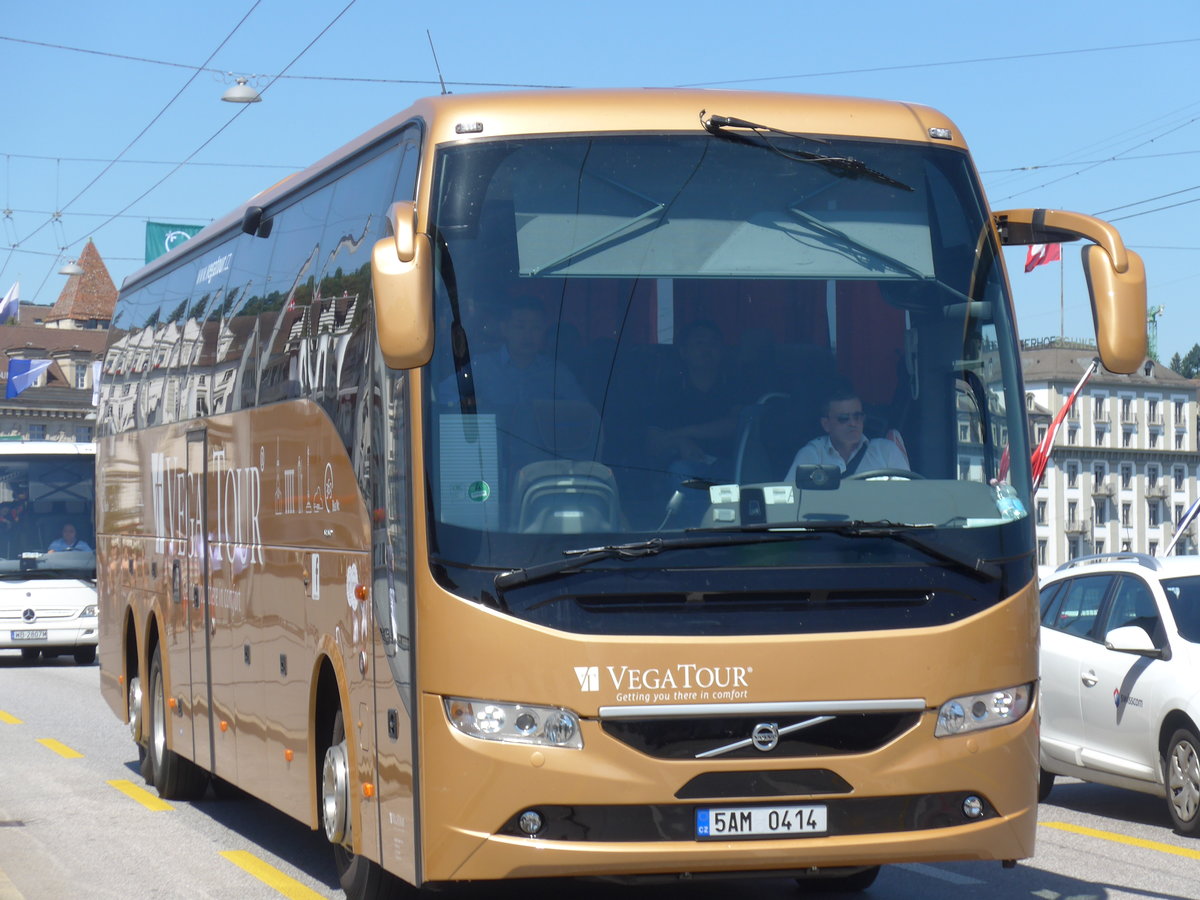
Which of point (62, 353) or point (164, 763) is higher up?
point (62, 353)

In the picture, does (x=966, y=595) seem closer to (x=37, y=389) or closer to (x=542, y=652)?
(x=542, y=652)

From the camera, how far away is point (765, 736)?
A: 22.7 feet

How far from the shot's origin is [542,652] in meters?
6.79

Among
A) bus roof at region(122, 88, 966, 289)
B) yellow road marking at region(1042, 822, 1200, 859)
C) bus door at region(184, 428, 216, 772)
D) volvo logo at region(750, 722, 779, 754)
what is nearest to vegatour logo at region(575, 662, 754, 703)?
volvo logo at region(750, 722, 779, 754)

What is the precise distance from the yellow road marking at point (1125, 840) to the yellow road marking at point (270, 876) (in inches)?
180

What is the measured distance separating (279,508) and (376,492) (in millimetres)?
1956

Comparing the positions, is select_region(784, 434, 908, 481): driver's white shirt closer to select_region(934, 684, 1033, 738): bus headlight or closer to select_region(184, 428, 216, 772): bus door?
select_region(934, 684, 1033, 738): bus headlight

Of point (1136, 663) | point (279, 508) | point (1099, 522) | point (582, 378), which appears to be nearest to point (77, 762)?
point (279, 508)

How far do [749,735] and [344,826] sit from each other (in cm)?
227

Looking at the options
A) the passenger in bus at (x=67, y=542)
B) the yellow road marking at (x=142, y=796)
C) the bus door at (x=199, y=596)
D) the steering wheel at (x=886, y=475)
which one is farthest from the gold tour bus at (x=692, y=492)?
the passenger in bus at (x=67, y=542)

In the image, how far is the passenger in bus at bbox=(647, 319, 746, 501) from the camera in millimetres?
7031

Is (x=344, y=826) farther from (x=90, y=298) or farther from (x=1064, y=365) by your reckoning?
(x=90, y=298)

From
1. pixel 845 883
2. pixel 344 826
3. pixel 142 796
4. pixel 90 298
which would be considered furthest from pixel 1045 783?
pixel 90 298

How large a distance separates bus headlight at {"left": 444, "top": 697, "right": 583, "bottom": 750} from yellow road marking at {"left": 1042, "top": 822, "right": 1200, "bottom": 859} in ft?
15.9
